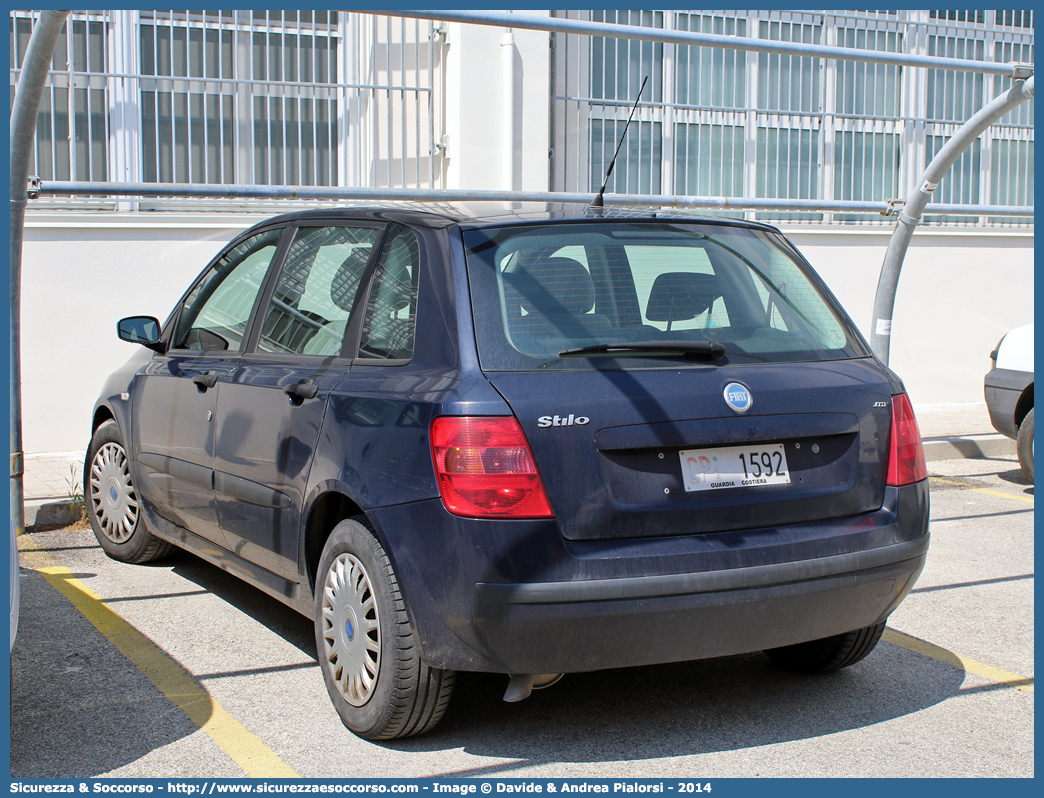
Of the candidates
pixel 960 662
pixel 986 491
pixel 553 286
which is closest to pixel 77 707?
pixel 553 286

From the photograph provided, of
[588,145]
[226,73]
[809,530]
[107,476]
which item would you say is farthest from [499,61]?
[809,530]

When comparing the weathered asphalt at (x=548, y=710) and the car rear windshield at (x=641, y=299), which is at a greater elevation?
the car rear windshield at (x=641, y=299)

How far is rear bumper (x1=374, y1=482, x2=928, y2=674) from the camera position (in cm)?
303

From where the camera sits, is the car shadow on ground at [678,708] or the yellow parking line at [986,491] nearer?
the car shadow on ground at [678,708]

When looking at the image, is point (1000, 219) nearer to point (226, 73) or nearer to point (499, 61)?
point (499, 61)

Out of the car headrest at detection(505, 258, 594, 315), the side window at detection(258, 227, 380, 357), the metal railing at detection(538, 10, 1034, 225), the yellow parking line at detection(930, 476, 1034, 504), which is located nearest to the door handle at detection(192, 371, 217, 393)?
the side window at detection(258, 227, 380, 357)

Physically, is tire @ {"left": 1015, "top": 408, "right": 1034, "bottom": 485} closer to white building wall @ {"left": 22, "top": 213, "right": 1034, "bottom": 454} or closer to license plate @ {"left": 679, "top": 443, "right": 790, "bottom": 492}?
license plate @ {"left": 679, "top": 443, "right": 790, "bottom": 492}

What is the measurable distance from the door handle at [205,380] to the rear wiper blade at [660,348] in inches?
71.3

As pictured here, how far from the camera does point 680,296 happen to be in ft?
11.8

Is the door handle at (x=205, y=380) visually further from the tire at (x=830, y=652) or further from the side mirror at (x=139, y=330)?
the tire at (x=830, y=652)

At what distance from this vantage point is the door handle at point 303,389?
3727 millimetres

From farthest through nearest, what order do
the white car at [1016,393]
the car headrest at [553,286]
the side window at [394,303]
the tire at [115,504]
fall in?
the white car at [1016,393] < the tire at [115,504] < the side window at [394,303] < the car headrest at [553,286]

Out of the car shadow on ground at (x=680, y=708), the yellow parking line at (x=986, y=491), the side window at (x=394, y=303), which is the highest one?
the side window at (x=394, y=303)

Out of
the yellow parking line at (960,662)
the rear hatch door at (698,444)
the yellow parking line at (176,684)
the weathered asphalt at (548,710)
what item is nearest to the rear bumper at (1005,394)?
the weathered asphalt at (548,710)
